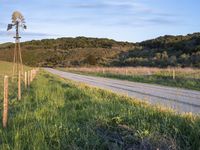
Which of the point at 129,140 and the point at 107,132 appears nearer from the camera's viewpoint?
the point at 129,140

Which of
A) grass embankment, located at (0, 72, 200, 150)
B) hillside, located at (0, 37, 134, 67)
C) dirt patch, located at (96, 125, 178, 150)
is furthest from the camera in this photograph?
hillside, located at (0, 37, 134, 67)

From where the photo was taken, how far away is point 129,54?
119312mm

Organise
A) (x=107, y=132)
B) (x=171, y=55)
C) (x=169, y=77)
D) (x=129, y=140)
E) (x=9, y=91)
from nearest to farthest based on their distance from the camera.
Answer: (x=129, y=140), (x=107, y=132), (x=9, y=91), (x=169, y=77), (x=171, y=55)

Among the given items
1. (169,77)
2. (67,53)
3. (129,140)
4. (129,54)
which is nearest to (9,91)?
(129,140)

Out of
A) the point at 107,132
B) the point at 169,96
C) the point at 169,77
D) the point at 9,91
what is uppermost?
the point at 107,132

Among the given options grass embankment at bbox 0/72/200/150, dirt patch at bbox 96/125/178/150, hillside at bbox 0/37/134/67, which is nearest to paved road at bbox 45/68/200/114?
grass embankment at bbox 0/72/200/150

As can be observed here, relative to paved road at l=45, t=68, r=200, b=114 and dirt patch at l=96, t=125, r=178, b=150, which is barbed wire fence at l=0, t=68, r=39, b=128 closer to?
dirt patch at l=96, t=125, r=178, b=150

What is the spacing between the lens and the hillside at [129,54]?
271 feet

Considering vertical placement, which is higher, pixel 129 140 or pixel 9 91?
pixel 129 140

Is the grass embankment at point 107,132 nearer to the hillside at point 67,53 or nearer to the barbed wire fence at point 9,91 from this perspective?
the barbed wire fence at point 9,91

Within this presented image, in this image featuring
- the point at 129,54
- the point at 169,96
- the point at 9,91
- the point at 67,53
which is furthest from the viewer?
the point at 67,53

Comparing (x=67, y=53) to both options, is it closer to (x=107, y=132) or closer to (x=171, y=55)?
(x=171, y=55)

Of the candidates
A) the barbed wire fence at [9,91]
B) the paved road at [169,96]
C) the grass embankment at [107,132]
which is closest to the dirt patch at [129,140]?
the grass embankment at [107,132]

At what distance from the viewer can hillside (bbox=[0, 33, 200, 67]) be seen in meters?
82.8
